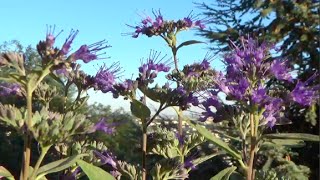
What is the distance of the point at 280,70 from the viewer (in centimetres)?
177

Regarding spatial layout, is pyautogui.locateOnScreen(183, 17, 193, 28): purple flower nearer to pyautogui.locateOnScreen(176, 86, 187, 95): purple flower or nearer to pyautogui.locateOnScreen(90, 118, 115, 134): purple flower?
pyautogui.locateOnScreen(176, 86, 187, 95): purple flower

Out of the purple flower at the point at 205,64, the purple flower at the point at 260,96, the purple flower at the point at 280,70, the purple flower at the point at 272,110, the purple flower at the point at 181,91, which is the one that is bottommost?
the purple flower at the point at 272,110

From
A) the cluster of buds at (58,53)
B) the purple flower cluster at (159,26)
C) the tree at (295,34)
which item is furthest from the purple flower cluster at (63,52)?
the tree at (295,34)

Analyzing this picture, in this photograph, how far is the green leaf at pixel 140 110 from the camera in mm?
1738

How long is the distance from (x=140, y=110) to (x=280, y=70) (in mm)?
501

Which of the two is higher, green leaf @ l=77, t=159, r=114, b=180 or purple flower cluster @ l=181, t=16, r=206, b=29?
purple flower cluster @ l=181, t=16, r=206, b=29

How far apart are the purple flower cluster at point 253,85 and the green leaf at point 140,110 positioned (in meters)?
0.21

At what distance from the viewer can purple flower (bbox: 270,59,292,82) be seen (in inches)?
68.8

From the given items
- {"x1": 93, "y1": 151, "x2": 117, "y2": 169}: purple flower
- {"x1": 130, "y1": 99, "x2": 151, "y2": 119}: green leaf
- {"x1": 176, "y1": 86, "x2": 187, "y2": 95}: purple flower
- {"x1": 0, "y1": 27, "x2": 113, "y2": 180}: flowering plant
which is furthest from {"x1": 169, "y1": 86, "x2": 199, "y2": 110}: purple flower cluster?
{"x1": 0, "y1": 27, "x2": 113, "y2": 180}: flowering plant

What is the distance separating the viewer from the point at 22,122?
4.51 ft

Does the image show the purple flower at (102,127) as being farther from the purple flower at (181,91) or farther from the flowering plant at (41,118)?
the purple flower at (181,91)

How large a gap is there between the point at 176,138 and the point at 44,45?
0.79 m

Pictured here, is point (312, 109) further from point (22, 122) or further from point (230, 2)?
point (22, 122)

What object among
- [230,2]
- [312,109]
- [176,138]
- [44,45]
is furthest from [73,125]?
[230,2]
